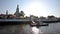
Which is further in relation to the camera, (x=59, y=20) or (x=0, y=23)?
(x=59, y=20)

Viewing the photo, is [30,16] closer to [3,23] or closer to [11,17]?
[11,17]

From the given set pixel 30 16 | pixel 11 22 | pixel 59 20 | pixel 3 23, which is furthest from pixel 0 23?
pixel 59 20

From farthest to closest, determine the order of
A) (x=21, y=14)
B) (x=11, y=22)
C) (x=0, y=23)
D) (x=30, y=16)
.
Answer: (x=21, y=14) < (x=30, y=16) < (x=11, y=22) < (x=0, y=23)

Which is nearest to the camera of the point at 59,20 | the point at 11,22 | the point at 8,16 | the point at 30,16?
the point at 11,22

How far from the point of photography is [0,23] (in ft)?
56.3

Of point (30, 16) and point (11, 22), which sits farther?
point (30, 16)

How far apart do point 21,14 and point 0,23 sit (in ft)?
34.4

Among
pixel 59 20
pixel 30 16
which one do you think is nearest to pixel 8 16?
pixel 30 16

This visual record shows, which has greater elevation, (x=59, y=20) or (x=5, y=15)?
(x=5, y=15)

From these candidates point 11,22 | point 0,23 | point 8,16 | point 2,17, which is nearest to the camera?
point 0,23

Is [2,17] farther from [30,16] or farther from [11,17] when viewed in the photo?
[30,16]

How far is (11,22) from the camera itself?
18500mm

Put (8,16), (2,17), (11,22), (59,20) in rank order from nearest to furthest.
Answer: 1. (11,22)
2. (2,17)
3. (8,16)
4. (59,20)

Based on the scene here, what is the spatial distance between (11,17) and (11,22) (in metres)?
3.56
